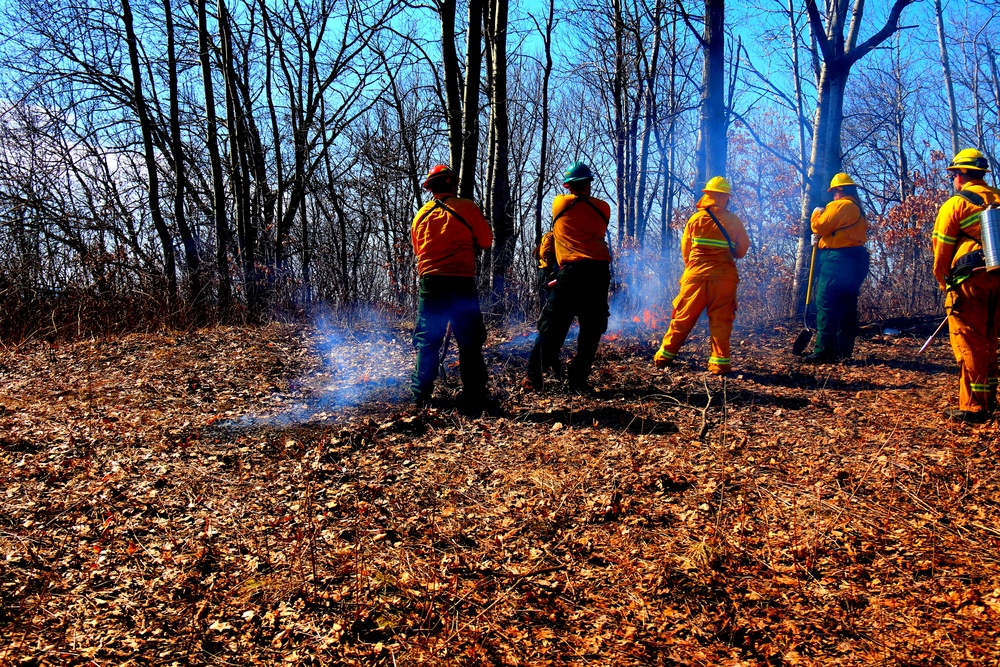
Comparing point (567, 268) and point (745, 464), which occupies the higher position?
point (567, 268)

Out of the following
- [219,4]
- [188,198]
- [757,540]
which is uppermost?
[219,4]

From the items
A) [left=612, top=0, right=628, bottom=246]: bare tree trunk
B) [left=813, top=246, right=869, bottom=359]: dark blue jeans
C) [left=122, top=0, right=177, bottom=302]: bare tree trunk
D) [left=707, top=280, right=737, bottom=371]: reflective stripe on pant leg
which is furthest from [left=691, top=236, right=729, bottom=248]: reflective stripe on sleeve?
[left=612, top=0, right=628, bottom=246]: bare tree trunk

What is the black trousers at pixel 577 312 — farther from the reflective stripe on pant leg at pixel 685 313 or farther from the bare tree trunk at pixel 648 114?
the bare tree trunk at pixel 648 114

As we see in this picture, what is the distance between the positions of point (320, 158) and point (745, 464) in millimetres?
14311

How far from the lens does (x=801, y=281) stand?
10117mm

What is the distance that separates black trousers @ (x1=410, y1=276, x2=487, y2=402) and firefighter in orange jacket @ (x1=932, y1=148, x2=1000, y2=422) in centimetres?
344

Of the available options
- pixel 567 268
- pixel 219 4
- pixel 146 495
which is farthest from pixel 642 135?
pixel 146 495

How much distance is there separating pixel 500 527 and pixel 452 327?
217cm

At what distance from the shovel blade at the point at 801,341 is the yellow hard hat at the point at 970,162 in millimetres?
2690

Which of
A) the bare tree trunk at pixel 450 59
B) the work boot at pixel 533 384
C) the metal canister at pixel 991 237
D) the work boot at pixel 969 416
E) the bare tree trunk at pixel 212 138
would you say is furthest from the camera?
the bare tree trunk at pixel 212 138

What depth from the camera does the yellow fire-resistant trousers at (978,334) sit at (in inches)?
181

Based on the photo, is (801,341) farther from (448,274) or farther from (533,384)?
(448,274)

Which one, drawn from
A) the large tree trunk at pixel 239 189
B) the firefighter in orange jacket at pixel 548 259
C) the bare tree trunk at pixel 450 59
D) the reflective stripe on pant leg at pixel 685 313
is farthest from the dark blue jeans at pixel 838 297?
the large tree trunk at pixel 239 189

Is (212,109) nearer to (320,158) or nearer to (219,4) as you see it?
(219,4)
